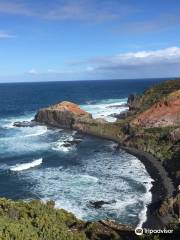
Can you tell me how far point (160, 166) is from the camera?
68.5 meters

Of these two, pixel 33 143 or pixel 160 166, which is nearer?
pixel 160 166

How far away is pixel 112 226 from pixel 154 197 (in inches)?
745

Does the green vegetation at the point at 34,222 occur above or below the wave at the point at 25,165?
above

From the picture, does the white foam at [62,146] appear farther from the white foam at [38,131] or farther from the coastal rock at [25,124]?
the coastal rock at [25,124]

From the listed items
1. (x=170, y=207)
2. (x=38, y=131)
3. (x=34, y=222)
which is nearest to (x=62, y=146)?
(x=38, y=131)

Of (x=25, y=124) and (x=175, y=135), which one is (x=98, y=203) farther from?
(x=25, y=124)

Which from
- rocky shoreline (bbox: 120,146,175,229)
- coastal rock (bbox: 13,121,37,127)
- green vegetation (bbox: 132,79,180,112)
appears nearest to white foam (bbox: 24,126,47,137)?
coastal rock (bbox: 13,121,37,127)

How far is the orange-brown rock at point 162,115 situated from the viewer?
3570 inches

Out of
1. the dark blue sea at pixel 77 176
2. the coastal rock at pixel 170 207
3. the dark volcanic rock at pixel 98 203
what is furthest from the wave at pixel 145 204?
the dark volcanic rock at pixel 98 203

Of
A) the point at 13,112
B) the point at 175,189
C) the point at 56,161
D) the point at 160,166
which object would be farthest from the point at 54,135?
the point at 13,112

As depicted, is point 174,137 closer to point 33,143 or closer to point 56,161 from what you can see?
point 56,161

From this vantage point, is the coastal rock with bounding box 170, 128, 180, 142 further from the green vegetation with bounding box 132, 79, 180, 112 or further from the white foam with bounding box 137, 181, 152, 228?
the green vegetation with bounding box 132, 79, 180, 112

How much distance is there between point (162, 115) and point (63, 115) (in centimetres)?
2869

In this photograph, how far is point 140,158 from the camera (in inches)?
2945
